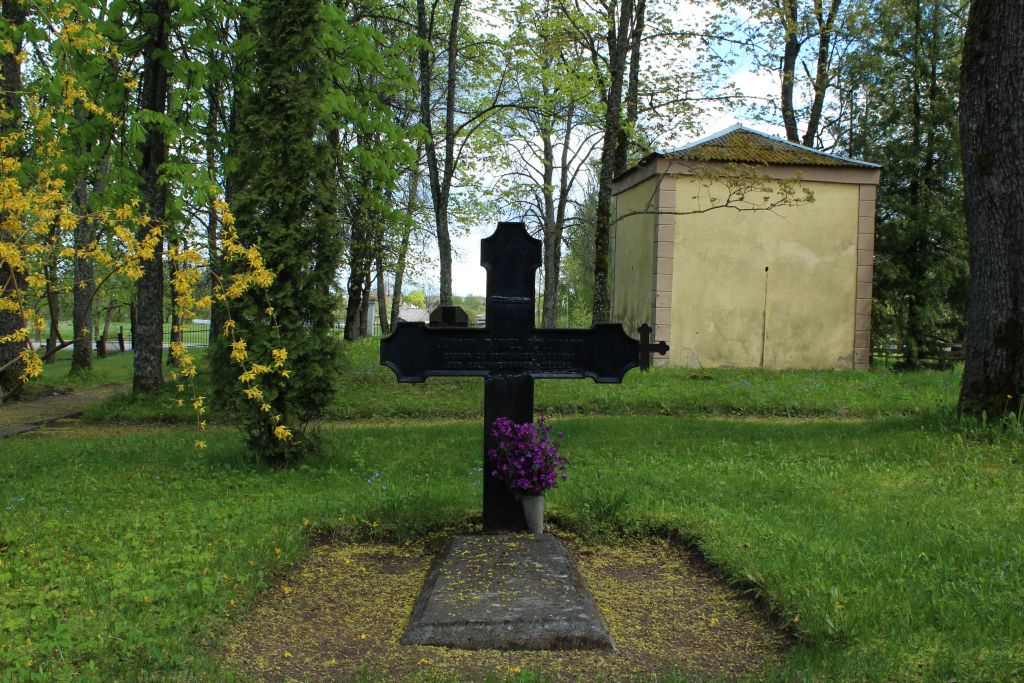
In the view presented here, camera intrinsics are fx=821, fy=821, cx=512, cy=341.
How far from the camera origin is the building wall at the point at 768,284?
55.8ft

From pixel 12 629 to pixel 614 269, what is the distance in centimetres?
1799

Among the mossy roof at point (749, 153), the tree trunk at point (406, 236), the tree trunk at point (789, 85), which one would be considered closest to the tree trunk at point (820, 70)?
the tree trunk at point (789, 85)

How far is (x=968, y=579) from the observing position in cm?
452

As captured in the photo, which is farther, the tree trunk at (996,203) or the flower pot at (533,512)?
the tree trunk at (996,203)

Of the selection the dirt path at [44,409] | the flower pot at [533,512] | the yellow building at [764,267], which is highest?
the yellow building at [764,267]

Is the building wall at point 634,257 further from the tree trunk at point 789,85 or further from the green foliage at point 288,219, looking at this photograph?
the green foliage at point 288,219

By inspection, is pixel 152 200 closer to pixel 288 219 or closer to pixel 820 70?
pixel 288 219

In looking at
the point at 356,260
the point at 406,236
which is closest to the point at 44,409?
the point at 356,260

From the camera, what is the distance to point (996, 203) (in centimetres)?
859

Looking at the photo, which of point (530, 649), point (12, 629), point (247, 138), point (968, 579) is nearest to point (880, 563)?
point (968, 579)

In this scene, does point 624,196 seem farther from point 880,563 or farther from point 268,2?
point 880,563

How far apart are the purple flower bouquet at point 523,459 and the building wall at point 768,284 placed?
11.8 meters

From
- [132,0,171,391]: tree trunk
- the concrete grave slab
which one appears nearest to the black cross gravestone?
the concrete grave slab

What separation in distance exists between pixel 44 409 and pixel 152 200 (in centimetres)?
402
